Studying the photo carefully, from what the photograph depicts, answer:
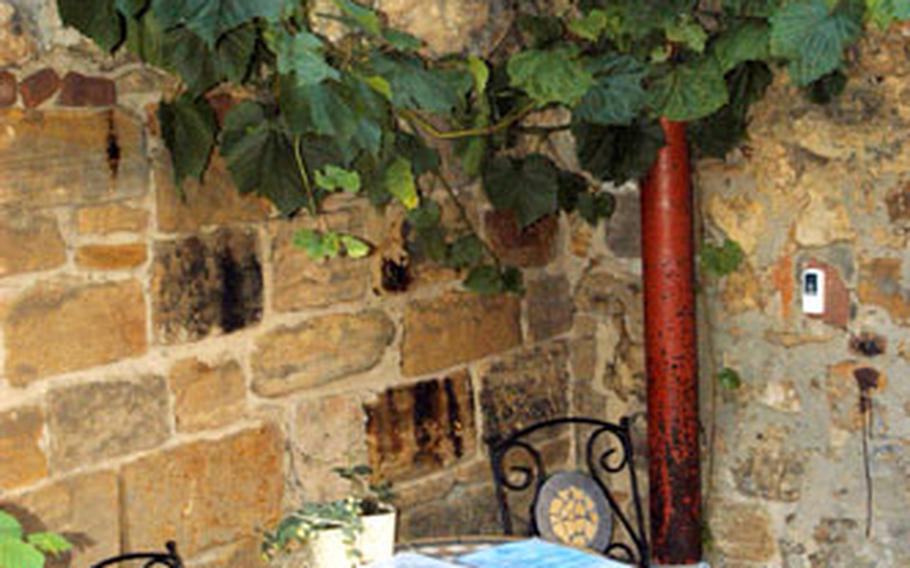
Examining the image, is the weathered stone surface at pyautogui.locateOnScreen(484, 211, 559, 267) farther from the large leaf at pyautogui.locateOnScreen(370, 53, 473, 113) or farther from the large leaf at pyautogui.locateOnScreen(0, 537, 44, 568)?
the large leaf at pyautogui.locateOnScreen(0, 537, 44, 568)

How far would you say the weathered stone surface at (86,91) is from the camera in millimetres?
2719

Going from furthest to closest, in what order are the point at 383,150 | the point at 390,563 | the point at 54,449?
the point at 383,150
the point at 54,449
the point at 390,563

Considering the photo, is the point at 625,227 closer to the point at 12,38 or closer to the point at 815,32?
the point at 815,32

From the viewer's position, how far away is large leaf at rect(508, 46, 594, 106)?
3.16 metres

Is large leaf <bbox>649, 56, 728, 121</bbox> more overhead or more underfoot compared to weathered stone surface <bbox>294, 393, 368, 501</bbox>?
more overhead

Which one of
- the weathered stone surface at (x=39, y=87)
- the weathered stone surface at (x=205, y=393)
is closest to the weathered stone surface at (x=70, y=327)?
the weathered stone surface at (x=205, y=393)

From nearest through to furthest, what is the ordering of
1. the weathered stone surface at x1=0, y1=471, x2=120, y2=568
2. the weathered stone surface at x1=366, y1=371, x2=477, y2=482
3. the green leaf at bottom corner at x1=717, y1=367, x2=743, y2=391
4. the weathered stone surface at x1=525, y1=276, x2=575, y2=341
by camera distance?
the weathered stone surface at x1=0, y1=471, x2=120, y2=568 → the weathered stone surface at x1=366, y1=371, x2=477, y2=482 → the green leaf at bottom corner at x1=717, y1=367, x2=743, y2=391 → the weathered stone surface at x1=525, y1=276, x2=575, y2=341

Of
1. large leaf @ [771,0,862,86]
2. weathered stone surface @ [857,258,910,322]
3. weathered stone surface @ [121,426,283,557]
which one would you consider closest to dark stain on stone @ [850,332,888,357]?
weathered stone surface @ [857,258,910,322]

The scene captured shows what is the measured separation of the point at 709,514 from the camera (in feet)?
12.3

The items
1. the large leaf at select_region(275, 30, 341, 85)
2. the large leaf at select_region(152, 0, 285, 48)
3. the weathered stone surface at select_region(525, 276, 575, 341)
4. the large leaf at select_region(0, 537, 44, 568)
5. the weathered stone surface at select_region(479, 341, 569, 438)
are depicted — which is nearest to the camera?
the large leaf at select_region(0, 537, 44, 568)

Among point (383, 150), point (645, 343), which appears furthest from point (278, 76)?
point (645, 343)

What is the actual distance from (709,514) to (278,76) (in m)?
1.68

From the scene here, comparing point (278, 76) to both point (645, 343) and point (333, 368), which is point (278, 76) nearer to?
point (333, 368)

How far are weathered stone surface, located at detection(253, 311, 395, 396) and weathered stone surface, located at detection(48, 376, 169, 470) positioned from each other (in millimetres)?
281
